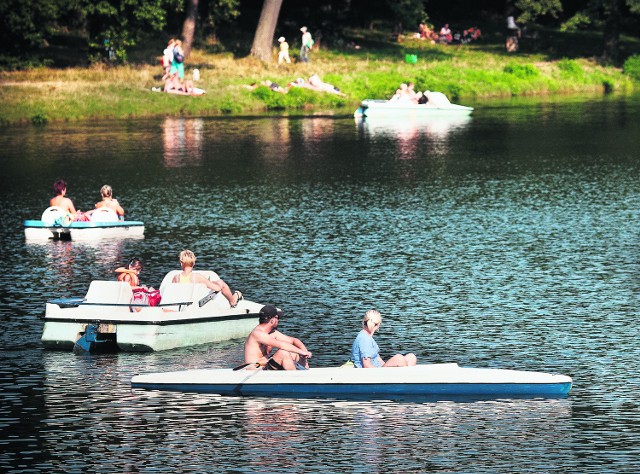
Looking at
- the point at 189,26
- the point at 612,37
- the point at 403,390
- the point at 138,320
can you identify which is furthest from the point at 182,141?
the point at 612,37

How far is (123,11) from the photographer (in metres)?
62.2

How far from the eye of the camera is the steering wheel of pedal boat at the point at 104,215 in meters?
32.7

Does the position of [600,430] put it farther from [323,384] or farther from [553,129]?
[553,129]

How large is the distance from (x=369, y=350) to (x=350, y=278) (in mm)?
8629

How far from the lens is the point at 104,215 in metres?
32.8

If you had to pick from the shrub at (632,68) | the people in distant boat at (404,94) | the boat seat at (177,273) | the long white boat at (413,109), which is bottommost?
the boat seat at (177,273)

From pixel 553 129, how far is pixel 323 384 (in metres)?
39.6

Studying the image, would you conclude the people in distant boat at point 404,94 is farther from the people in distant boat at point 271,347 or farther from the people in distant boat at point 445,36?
the people in distant boat at point 271,347

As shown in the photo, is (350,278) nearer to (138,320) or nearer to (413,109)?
(138,320)

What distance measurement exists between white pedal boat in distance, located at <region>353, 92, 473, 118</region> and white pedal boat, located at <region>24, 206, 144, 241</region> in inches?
1228

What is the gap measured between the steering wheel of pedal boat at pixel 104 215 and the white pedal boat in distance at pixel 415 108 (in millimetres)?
31081

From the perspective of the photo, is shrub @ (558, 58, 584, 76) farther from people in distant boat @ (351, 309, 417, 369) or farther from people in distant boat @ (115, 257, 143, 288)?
people in distant boat @ (351, 309, 417, 369)

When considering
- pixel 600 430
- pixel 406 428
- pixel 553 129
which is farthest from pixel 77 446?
pixel 553 129

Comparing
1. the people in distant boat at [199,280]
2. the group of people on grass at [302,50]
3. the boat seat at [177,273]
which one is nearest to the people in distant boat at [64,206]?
the boat seat at [177,273]
